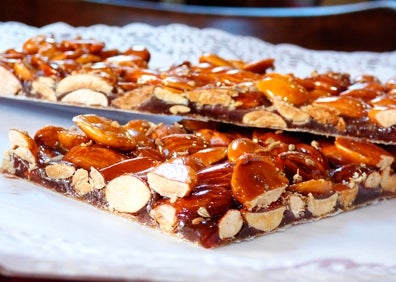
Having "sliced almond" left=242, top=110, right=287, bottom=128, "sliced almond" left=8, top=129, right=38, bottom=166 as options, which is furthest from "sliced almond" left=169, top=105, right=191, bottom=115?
"sliced almond" left=8, top=129, right=38, bottom=166

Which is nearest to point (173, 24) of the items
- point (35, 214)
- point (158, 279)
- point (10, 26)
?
point (10, 26)

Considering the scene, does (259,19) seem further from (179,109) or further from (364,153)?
(364,153)

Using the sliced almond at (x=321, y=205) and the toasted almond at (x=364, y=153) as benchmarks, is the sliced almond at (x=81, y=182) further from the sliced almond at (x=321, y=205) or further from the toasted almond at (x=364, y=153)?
the toasted almond at (x=364, y=153)

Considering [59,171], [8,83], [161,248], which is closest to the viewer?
[161,248]

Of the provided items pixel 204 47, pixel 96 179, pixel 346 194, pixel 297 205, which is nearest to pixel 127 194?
pixel 96 179

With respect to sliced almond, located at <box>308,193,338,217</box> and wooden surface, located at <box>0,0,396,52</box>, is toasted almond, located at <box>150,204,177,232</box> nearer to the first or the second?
sliced almond, located at <box>308,193,338,217</box>

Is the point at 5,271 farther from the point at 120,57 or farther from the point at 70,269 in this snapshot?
the point at 120,57

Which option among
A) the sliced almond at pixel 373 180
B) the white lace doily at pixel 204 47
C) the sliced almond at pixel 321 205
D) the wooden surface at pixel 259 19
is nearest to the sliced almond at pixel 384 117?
the sliced almond at pixel 373 180
